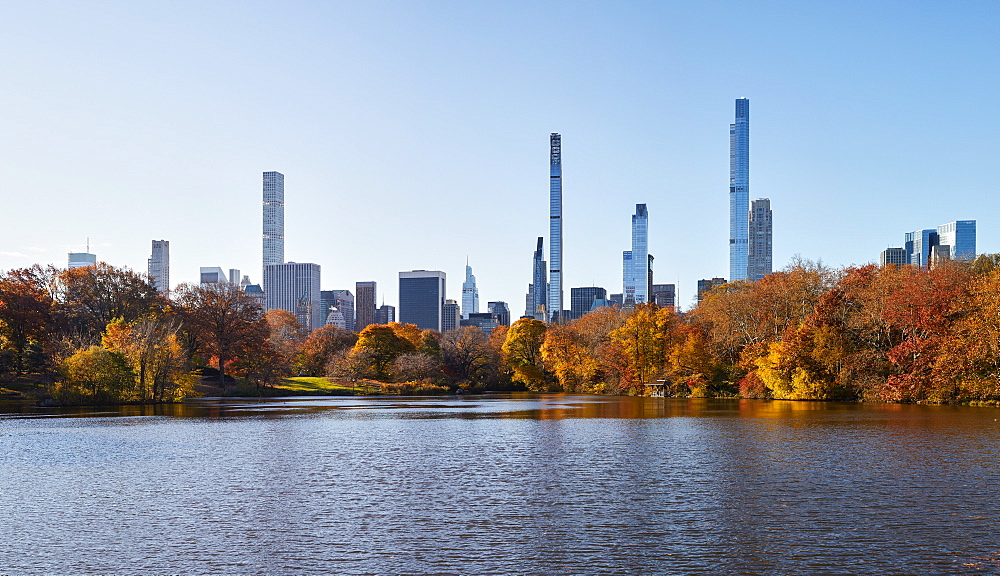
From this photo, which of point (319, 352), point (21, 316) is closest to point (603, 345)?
point (319, 352)

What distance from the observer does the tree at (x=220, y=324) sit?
93625 millimetres

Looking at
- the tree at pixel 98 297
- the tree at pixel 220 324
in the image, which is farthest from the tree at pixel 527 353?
the tree at pixel 98 297

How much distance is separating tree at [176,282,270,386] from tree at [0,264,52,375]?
555 inches

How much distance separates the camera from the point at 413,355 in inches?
4272

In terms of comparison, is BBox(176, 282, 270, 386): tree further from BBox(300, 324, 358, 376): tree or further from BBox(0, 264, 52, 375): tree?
BBox(300, 324, 358, 376): tree

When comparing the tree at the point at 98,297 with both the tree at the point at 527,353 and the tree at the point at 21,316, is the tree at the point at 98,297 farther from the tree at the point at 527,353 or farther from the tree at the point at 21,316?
the tree at the point at 527,353

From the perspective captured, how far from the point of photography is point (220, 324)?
9594cm

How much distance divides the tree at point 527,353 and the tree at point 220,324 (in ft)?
127

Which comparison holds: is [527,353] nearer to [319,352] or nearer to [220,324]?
[319,352]

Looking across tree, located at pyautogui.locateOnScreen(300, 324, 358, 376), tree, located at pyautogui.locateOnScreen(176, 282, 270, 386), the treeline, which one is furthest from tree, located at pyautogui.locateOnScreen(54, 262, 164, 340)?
tree, located at pyautogui.locateOnScreen(300, 324, 358, 376)

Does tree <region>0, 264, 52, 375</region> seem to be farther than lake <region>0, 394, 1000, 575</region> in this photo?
Yes

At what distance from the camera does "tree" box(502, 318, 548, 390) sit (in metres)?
121

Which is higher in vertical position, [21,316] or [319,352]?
[21,316]

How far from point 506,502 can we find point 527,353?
10351 centimetres
